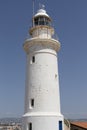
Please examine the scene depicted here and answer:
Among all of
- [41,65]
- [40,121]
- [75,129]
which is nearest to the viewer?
[40,121]

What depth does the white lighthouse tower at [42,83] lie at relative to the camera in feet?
53.7

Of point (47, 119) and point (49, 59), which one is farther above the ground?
point (49, 59)

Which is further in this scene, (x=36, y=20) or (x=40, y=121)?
(x=36, y=20)

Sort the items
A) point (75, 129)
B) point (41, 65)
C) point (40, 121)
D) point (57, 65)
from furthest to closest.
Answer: point (75, 129), point (57, 65), point (41, 65), point (40, 121)

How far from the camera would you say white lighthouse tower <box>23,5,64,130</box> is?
53.7 ft

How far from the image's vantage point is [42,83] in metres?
16.9

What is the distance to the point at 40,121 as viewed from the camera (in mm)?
16125

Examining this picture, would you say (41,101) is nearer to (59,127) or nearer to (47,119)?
(47,119)

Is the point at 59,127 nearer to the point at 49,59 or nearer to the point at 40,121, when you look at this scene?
the point at 40,121

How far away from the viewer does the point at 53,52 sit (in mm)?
18062

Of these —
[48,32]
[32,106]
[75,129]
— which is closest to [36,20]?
[48,32]

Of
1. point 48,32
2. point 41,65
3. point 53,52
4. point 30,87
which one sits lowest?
point 30,87

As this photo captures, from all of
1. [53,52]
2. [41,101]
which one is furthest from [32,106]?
[53,52]

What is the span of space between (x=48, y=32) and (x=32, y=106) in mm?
6140
